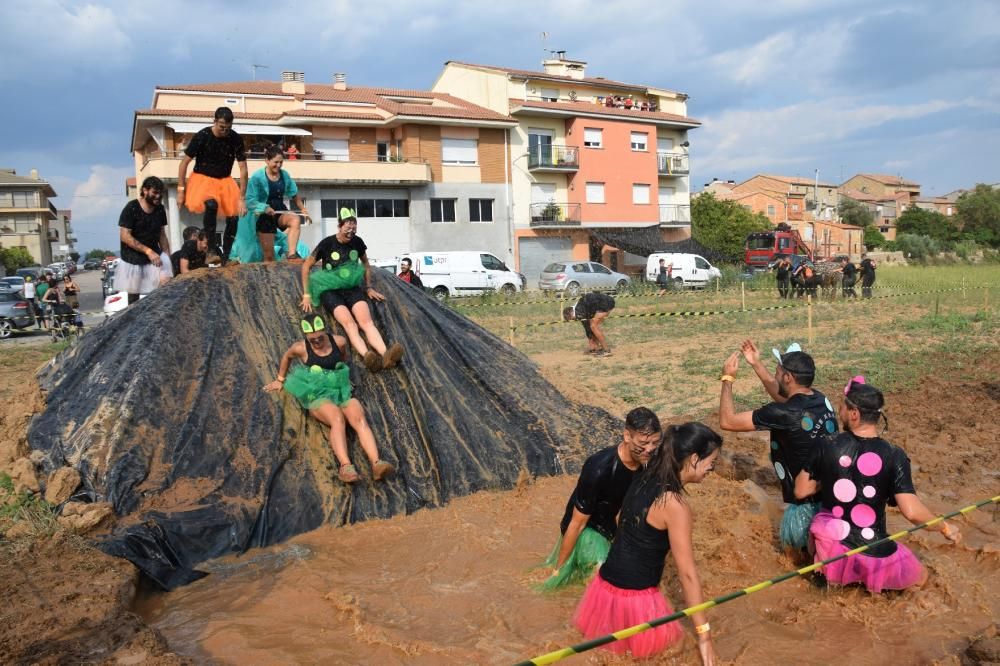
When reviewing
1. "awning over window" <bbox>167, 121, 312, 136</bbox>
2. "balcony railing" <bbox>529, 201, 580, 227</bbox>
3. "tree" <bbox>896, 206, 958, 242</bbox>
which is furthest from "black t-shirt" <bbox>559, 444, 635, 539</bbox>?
"tree" <bbox>896, 206, 958, 242</bbox>

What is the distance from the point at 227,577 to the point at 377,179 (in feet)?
86.6

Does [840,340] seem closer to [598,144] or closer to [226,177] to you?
[226,177]

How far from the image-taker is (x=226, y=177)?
7.20 m

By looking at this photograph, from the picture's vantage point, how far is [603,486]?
13.1 ft

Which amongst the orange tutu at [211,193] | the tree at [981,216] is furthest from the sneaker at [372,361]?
the tree at [981,216]

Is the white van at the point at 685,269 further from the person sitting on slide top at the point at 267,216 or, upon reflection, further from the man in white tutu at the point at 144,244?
the man in white tutu at the point at 144,244

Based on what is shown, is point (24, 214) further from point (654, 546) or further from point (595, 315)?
point (654, 546)

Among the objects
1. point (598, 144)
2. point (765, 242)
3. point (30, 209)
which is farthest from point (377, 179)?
A: point (30, 209)

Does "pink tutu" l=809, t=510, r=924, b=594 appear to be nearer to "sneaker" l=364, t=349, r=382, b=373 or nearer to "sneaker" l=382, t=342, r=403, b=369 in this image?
"sneaker" l=382, t=342, r=403, b=369

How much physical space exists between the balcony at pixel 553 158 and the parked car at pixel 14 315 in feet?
70.6

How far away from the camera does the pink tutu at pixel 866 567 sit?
4.14m

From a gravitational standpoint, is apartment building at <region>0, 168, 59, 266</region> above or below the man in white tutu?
above

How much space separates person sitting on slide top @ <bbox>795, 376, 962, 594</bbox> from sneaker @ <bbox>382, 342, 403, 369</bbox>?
3.39m

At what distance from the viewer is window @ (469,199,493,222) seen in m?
33.2
